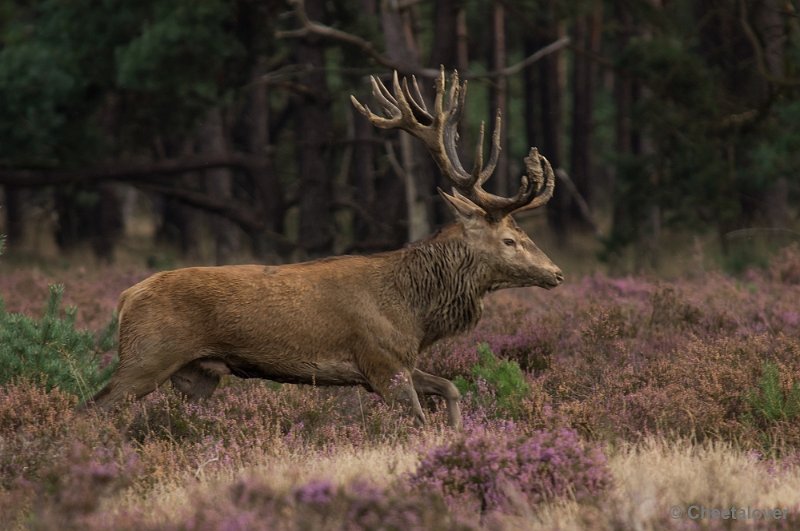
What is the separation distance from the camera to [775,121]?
18000 millimetres

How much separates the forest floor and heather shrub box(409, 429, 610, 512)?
1 centimetres

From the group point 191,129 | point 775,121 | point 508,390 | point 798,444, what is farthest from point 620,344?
point 191,129

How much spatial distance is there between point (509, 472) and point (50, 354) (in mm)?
3975

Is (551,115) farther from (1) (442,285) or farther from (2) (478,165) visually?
(1) (442,285)

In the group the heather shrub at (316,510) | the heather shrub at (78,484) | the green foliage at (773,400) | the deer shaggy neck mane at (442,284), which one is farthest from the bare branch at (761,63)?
the heather shrub at (316,510)

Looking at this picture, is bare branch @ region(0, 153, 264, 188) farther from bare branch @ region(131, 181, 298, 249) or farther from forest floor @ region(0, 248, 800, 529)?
forest floor @ region(0, 248, 800, 529)

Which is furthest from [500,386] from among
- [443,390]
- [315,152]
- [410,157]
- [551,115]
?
[551,115]

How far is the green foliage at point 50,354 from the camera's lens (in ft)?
27.8

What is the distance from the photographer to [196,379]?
8242 mm

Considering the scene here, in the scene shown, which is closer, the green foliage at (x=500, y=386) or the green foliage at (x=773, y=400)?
the green foliage at (x=773, y=400)

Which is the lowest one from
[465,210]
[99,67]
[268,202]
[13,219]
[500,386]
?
[13,219]

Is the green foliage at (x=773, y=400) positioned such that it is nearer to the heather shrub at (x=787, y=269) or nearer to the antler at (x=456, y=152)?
the antler at (x=456, y=152)

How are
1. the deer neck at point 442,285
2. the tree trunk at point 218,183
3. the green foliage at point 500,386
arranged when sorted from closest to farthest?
the green foliage at point 500,386 < the deer neck at point 442,285 < the tree trunk at point 218,183

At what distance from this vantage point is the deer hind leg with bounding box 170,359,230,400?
8.08 meters
